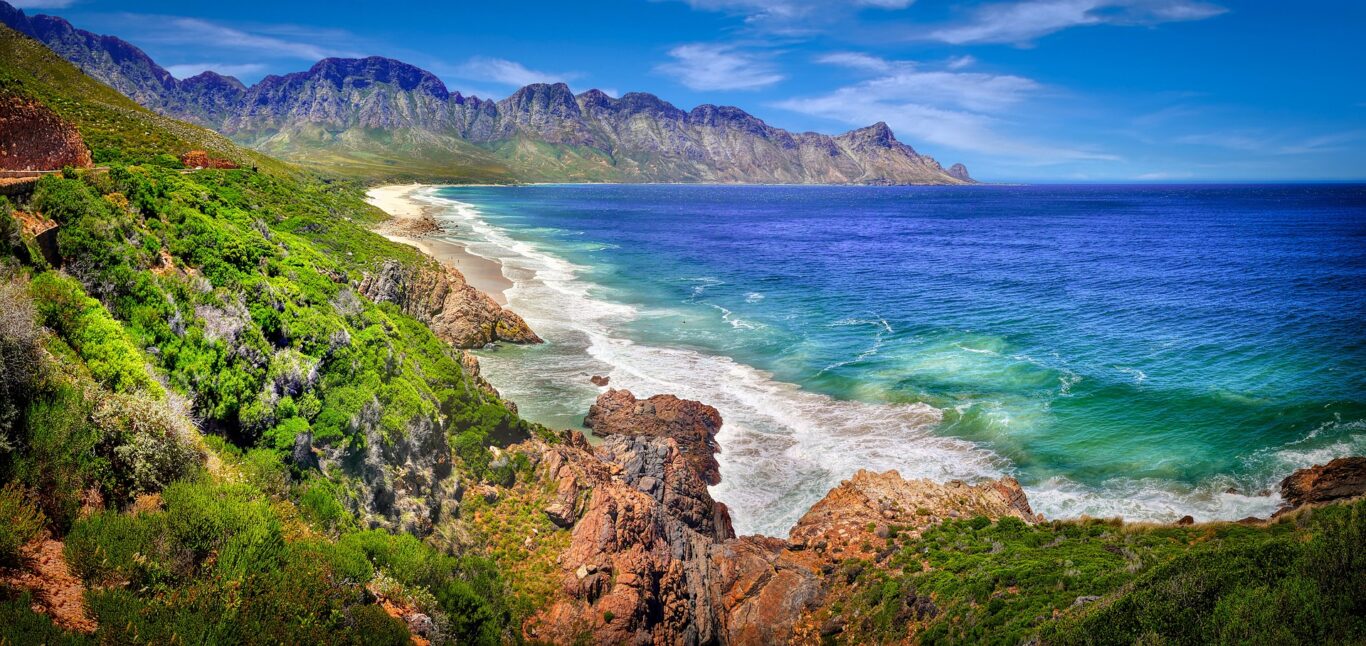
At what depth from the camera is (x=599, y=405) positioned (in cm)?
2928

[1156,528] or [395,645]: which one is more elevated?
[395,645]

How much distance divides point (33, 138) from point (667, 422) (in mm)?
23034

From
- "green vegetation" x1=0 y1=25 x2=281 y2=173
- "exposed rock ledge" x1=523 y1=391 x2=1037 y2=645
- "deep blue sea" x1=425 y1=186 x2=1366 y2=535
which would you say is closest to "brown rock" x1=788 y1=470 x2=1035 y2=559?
"exposed rock ledge" x1=523 y1=391 x2=1037 y2=645

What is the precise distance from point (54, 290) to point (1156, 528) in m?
26.7

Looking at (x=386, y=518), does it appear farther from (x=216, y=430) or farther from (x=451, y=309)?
(x=451, y=309)

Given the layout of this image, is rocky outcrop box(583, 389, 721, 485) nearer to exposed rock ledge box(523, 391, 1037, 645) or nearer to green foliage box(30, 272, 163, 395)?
exposed rock ledge box(523, 391, 1037, 645)

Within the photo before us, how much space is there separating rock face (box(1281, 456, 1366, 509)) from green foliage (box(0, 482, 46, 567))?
32.3 meters

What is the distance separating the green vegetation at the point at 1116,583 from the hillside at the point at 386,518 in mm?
62

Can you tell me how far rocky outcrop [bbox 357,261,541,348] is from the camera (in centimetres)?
3706

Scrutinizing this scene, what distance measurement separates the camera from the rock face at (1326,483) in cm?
2073

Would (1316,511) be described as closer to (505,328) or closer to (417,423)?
(417,423)

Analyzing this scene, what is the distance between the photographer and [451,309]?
39219mm

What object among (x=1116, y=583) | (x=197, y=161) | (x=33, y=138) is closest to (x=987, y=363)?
(x=1116, y=583)

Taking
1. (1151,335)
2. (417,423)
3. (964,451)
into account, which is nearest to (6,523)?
(417,423)
